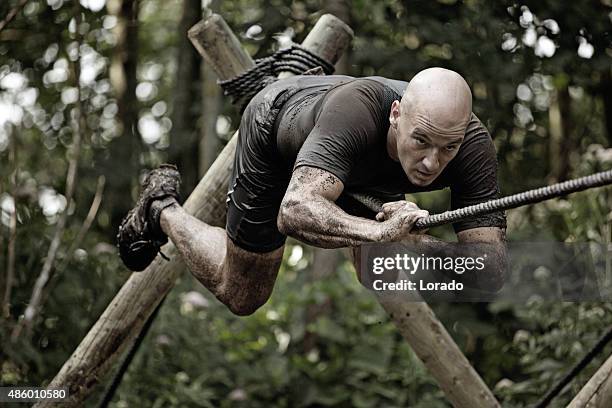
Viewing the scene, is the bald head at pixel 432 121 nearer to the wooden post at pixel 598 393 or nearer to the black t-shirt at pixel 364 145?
the black t-shirt at pixel 364 145

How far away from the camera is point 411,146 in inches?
105

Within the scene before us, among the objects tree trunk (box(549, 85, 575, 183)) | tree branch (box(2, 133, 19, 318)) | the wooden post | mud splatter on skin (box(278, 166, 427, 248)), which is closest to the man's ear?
mud splatter on skin (box(278, 166, 427, 248))

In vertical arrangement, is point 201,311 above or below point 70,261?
below

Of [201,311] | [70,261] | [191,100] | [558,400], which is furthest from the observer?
[191,100]

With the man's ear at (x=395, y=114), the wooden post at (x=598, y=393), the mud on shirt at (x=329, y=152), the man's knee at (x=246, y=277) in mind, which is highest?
the man's ear at (x=395, y=114)

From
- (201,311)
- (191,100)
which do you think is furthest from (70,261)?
(191,100)

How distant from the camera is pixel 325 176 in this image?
2.63 metres

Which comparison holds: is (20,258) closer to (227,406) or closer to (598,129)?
(227,406)

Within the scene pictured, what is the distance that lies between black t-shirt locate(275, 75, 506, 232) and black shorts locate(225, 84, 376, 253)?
0.05 m

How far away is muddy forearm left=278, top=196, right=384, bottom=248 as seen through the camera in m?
2.54

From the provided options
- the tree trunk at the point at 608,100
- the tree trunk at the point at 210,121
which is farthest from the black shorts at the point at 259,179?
the tree trunk at the point at 608,100

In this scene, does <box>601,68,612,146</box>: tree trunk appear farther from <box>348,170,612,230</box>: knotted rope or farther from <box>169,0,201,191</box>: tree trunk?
<box>348,170,612,230</box>: knotted rope

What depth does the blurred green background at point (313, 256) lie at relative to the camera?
17.3 feet

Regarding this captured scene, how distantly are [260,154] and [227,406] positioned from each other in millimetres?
2880
